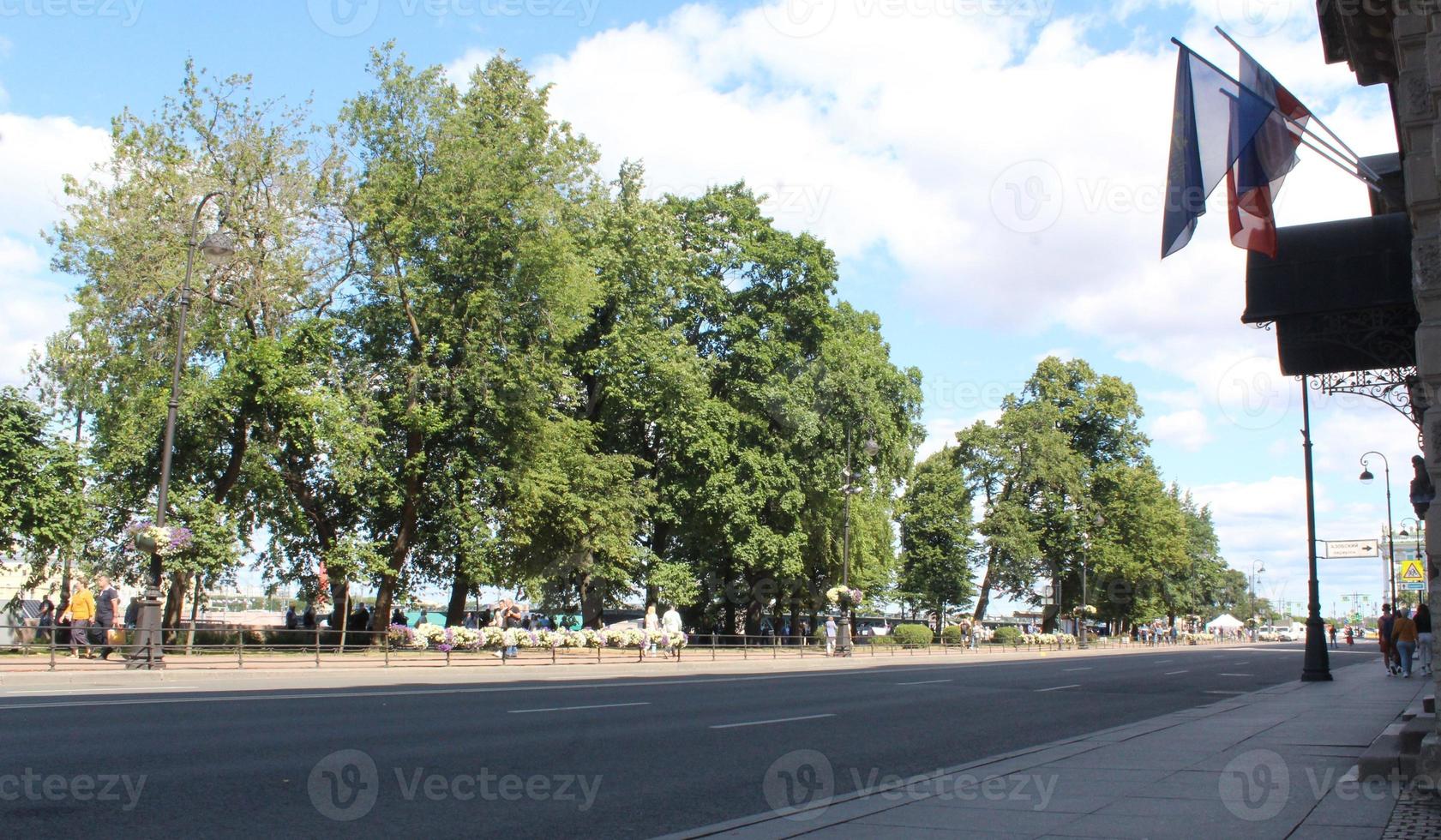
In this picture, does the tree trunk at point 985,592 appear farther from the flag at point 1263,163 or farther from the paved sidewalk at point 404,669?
the flag at point 1263,163

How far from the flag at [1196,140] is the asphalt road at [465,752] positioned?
21.3 feet

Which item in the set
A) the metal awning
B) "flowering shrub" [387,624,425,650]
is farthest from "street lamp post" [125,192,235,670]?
the metal awning

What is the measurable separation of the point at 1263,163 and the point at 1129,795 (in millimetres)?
7759

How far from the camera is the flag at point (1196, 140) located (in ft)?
39.8

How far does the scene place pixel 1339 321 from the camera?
13.3 m

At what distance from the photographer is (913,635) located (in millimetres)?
56250

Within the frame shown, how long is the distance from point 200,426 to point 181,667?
29.5 feet

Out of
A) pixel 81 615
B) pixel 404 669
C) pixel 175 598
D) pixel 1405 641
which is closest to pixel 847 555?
pixel 1405 641

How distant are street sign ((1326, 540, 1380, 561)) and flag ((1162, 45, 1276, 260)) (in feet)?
214

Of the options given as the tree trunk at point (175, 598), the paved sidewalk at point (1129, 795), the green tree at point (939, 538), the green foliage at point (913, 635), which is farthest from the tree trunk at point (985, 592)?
the paved sidewalk at point (1129, 795)

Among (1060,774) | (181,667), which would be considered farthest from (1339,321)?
(181,667)

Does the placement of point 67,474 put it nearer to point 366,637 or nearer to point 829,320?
point 366,637

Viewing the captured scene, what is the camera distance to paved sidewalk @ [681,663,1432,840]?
268 inches

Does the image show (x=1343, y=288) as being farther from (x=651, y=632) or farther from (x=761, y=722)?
(x=651, y=632)
